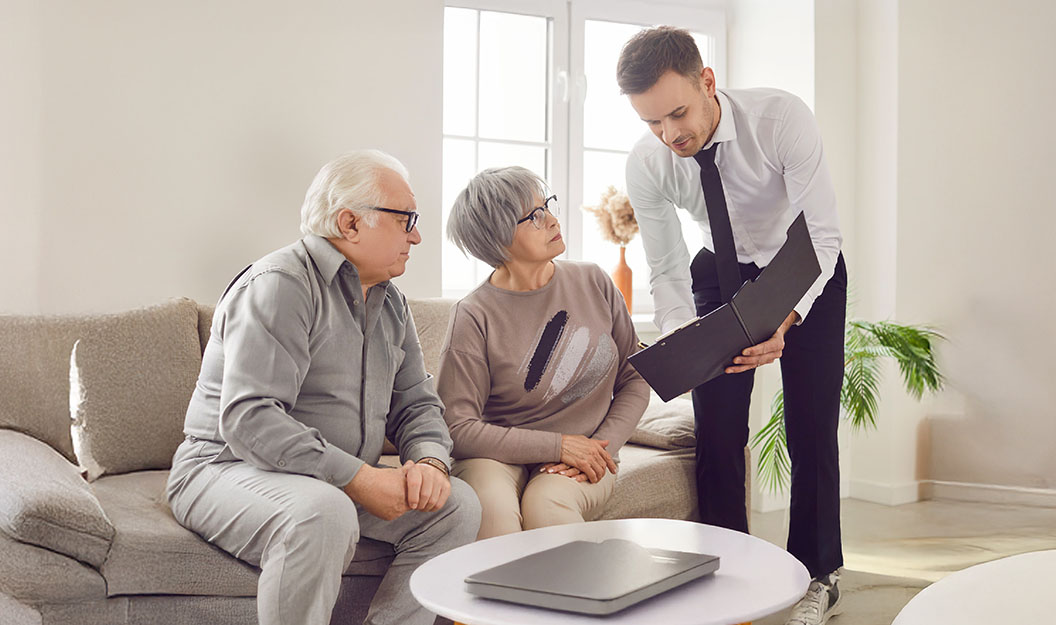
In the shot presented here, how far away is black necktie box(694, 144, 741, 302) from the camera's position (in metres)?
2.18

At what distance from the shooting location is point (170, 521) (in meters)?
1.82

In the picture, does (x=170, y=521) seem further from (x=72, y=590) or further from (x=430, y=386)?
(x=430, y=386)

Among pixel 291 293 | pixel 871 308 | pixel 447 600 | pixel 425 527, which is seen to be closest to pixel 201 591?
pixel 425 527

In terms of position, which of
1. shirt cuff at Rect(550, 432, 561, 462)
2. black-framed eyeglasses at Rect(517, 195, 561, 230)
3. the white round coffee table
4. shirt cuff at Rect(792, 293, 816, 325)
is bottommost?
the white round coffee table

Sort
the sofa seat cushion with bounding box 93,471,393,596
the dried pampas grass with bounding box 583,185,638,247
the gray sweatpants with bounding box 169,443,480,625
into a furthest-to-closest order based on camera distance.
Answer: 1. the dried pampas grass with bounding box 583,185,638,247
2. the sofa seat cushion with bounding box 93,471,393,596
3. the gray sweatpants with bounding box 169,443,480,625

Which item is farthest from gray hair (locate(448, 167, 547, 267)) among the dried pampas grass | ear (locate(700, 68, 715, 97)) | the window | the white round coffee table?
the window

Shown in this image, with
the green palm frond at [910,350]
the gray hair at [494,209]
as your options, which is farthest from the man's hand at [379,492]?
the green palm frond at [910,350]

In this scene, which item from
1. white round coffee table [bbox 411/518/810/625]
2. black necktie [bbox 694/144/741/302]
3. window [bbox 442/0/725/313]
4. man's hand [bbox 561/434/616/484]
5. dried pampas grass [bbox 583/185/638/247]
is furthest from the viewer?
window [bbox 442/0/725/313]

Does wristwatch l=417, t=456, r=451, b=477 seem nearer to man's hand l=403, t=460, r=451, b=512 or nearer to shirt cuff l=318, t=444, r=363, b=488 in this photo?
man's hand l=403, t=460, r=451, b=512

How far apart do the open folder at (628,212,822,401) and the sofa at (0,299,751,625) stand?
0.45m

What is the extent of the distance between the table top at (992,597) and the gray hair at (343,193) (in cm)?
124

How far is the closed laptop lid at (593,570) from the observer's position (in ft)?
3.91

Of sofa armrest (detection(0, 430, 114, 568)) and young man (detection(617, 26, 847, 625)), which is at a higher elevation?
young man (detection(617, 26, 847, 625))

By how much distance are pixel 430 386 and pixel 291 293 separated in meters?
0.42
